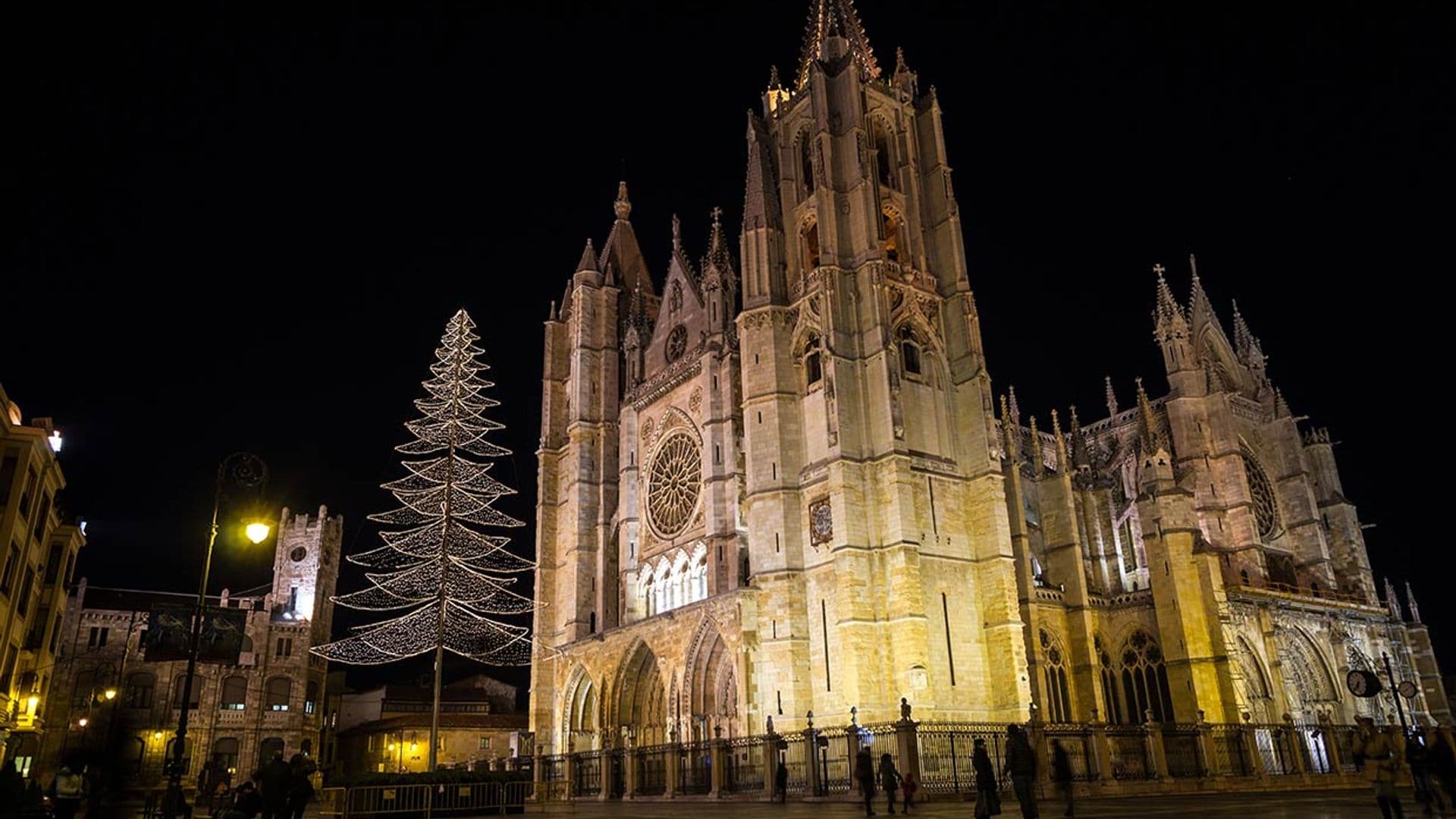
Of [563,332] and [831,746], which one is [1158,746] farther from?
[563,332]

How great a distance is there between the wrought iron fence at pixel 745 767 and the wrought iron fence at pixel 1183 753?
1004cm

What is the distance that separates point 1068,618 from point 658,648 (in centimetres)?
1472

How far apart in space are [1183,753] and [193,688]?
46948 millimetres

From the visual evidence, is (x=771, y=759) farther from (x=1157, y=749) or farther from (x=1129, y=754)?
(x=1129, y=754)

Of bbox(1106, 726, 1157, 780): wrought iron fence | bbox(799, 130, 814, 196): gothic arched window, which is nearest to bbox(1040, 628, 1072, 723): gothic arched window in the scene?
bbox(1106, 726, 1157, 780): wrought iron fence

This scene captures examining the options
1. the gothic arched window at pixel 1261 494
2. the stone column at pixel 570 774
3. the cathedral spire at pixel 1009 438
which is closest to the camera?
the stone column at pixel 570 774

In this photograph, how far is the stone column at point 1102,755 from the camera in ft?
72.9

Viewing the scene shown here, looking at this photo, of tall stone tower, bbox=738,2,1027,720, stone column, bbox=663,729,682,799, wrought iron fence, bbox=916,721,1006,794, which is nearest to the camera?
wrought iron fence, bbox=916,721,1006,794

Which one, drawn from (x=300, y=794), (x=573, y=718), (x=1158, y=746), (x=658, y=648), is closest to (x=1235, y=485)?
(x=1158, y=746)

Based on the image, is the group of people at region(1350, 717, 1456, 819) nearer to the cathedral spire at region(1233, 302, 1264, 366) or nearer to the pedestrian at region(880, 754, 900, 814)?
the pedestrian at region(880, 754, 900, 814)

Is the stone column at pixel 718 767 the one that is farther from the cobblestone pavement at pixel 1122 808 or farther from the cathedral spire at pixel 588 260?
the cathedral spire at pixel 588 260

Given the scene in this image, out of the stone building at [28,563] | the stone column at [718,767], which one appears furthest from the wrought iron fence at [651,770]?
the stone building at [28,563]

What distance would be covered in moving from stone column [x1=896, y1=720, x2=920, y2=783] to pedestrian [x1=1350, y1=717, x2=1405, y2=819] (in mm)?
8859

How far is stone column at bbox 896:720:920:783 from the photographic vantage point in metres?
19.8
